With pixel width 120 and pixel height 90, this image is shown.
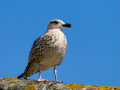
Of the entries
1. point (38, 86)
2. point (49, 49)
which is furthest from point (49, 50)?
point (38, 86)

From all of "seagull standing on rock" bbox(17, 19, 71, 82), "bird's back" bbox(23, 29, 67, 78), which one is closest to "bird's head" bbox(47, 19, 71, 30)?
"seagull standing on rock" bbox(17, 19, 71, 82)

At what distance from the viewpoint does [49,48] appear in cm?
677

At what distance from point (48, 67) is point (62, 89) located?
2.71 meters

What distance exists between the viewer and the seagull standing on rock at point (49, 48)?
6797mm

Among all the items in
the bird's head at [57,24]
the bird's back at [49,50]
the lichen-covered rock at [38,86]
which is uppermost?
the bird's head at [57,24]

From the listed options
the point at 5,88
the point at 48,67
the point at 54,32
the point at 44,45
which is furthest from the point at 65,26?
the point at 5,88

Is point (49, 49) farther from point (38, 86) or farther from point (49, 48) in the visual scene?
point (38, 86)

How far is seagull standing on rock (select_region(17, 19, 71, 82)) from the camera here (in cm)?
680

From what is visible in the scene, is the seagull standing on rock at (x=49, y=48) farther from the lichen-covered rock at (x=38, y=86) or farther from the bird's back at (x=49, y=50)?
the lichen-covered rock at (x=38, y=86)

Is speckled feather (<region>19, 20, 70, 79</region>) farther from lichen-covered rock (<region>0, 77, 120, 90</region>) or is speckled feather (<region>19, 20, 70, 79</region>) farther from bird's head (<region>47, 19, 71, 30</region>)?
lichen-covered rock (<region>0, 77, 120, 90</region>)

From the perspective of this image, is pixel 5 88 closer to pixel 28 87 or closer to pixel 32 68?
pixel 28 87


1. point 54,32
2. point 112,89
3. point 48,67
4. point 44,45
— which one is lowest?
point 112,89

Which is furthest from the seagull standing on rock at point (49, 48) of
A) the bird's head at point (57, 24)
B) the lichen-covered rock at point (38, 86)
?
the lichen-covered rock at point (38, 86)

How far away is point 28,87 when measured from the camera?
17.4ft
